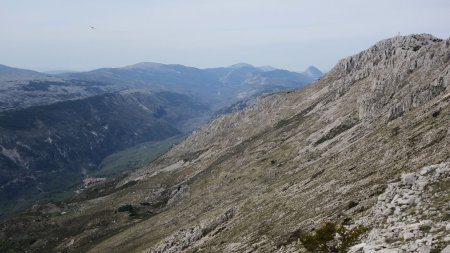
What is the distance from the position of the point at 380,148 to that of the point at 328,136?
44.1 meters

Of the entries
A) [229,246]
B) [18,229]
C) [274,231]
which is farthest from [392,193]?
[18,229]

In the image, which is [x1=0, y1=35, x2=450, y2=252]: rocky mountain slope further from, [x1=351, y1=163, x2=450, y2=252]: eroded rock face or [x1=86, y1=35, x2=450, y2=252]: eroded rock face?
[x1=86, y1=35, x2=450, y2=252]: eroded rock face

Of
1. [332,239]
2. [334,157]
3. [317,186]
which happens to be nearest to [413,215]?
[332,239]

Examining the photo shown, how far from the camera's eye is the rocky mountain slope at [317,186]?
43781 millimetres

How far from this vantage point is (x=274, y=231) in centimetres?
6072

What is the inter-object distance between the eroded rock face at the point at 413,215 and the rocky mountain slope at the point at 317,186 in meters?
0.13

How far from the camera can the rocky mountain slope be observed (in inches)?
1724

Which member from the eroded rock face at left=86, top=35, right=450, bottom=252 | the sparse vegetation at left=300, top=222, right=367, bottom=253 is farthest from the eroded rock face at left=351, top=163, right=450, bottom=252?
the sparse vegetation at left=300, top=222, right=367, bottom=253

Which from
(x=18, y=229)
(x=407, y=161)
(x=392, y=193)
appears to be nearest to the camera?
(x=392, y=193)

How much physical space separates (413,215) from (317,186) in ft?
123

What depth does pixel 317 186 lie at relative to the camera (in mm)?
74625

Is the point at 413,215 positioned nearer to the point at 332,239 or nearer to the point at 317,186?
the point at 332,239

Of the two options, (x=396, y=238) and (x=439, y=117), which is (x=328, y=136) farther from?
(x=396, y=238)

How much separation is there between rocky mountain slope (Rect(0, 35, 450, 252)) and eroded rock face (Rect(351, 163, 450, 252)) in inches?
5.1
